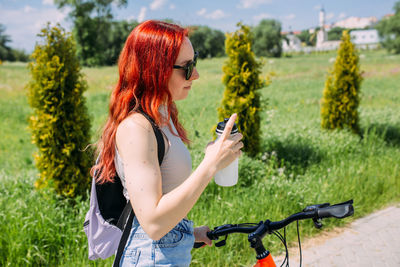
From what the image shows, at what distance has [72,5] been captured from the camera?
42156 mm

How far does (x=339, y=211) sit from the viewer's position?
1.35 m

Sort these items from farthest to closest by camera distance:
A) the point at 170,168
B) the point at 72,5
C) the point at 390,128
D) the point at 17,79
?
1. the point at 72,5
2. the point at 17,79
3. the point at 390,128
4. the point at 170,168

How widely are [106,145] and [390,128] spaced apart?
7.96 metres

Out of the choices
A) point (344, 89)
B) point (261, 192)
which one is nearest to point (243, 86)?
point (261, 192)

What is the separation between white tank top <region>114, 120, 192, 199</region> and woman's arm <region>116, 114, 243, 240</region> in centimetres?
11

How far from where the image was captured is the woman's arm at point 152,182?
1.19m

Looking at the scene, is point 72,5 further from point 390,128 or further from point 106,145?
point 106,145

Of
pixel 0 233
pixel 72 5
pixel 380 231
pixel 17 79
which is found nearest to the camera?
pixel 0 233

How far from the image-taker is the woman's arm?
3.90 ft

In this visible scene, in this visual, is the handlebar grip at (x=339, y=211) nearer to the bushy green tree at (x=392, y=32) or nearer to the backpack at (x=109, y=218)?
the backpack at (x=109, y=218)

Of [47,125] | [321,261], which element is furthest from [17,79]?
[321,261]

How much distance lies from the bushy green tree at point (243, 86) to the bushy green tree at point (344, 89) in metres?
2.29

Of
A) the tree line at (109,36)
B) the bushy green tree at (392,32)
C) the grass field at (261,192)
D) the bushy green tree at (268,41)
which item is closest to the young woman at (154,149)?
the grass field at (261,192)

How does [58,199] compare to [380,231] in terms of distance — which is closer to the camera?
[380,231]
